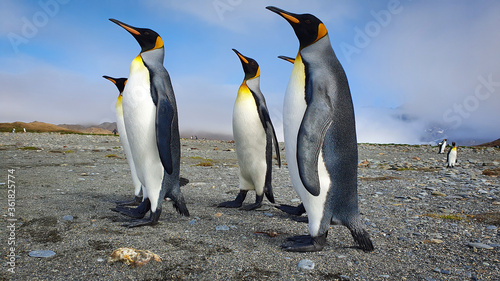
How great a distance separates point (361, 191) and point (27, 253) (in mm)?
5202

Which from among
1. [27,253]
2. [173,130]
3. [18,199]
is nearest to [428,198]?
[173,130]

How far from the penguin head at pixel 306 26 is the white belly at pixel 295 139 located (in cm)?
20

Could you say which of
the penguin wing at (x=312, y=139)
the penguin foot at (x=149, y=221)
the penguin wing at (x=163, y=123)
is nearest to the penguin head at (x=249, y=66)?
the penguin wing at (x=163, y=123)

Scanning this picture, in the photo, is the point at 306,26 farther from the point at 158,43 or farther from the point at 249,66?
the point at 249,66

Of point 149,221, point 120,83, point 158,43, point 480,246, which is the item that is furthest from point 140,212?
point 480,246

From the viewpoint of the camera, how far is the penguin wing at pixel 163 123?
10.7ft

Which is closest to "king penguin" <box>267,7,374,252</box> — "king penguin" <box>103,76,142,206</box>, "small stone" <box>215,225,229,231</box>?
"small stone" <box>215,225,229,231</box>

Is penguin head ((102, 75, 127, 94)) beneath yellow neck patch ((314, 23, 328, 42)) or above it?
beneath

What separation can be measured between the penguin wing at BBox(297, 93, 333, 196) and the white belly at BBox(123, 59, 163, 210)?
1.70 meters

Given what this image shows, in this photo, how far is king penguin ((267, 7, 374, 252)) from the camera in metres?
2.61

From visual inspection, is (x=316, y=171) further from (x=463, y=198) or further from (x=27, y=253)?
(x=463, y=198)

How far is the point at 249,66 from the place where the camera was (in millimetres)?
4832

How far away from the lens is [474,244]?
2900mm

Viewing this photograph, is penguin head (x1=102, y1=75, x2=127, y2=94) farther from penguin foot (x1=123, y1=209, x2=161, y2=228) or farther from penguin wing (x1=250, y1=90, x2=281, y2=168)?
penguin foot (x1=123, y1=209, x2=161, y2=228)
